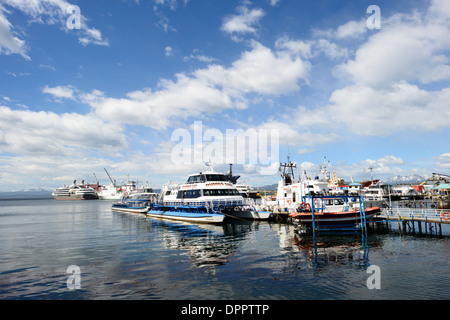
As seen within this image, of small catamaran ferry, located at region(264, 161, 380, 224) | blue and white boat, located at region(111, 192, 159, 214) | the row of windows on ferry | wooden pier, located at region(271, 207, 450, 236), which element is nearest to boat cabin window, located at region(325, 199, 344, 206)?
small catamaran ferry, located at region(264, 161, 380, 224)

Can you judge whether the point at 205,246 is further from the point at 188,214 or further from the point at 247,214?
the point at 188,214

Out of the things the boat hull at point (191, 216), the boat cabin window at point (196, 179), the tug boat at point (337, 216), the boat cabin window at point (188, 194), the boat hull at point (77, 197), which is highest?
the boat cabin window at point (196, 179)

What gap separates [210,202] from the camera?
44.7m

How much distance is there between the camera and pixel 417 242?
25297 millimetres

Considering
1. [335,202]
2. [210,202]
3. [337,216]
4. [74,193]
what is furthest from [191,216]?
[74,193]

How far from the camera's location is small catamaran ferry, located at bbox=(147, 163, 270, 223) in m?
43.7

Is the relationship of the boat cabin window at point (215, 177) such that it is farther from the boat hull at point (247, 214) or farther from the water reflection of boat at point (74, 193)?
the water reflection of boat at point (74, 193)

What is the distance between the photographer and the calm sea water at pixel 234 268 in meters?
13.5

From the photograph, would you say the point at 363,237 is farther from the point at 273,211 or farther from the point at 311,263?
the point at 273,211

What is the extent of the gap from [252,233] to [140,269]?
17.9 m

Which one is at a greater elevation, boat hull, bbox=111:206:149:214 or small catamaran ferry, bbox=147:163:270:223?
small catamaran ferry, bbox=147:163:270:223

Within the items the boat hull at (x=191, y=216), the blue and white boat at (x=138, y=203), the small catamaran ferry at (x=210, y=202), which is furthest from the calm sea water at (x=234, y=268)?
the blue and white boat at (x=138, y=203)

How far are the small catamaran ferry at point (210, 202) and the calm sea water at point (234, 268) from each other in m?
14.0

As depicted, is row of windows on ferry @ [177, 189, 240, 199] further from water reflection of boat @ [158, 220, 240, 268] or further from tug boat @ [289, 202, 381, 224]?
tug boat @ [289, 202, 381, 224]
